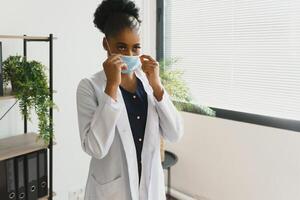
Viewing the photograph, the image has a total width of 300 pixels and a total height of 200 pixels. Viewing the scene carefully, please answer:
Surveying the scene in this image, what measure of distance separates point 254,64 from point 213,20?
1.63ft

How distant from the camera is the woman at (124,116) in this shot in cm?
121

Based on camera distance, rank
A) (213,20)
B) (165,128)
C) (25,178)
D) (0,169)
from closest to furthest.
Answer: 1. (165,128)
2. (0,169)
3. (25,178)
4. (213,20)

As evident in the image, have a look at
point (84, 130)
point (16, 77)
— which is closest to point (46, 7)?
point (16, 77)

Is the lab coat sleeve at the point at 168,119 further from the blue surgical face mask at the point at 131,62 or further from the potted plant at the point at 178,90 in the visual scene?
the potted plant at the point at 178,90

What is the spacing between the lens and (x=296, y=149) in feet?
6.88

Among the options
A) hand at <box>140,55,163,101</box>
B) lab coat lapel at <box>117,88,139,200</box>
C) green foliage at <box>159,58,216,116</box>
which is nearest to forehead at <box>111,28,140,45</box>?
hand at <box>140,55,163,101</box>

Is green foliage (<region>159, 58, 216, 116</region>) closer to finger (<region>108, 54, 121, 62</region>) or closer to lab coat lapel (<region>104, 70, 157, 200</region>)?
lab coat lapel (<region>104, 70, 157, 200</region>)

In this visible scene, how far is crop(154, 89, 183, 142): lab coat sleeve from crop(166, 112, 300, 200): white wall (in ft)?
3.58

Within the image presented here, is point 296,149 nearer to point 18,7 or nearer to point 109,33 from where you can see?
point 109,33

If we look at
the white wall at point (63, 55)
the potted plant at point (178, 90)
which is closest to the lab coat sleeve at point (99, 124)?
the white wall at point (63, 55)

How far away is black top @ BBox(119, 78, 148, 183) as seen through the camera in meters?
1.30

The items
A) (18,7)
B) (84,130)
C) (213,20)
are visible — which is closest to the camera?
(84,130)

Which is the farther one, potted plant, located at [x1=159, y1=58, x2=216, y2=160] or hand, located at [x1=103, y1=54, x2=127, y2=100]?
potted plant, located at [x1=159, y1=58, x2=216, y2=160]

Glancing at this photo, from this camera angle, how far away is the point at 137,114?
132 cm
